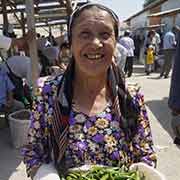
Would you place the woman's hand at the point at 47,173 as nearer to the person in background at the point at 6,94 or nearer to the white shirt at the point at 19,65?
the person in background at the point at 6,94

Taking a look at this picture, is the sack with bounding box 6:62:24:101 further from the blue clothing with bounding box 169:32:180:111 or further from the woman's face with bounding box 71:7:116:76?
the woman's face with bounding box 71:7:116:76

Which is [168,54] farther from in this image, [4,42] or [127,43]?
[4,42]

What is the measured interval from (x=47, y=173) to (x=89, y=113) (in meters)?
0.35

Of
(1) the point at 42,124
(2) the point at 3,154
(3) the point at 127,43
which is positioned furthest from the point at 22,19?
(1) the point at 42,124

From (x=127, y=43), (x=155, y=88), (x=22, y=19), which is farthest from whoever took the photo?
(x=127, y=43)

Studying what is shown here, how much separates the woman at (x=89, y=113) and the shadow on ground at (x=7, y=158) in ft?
10.3

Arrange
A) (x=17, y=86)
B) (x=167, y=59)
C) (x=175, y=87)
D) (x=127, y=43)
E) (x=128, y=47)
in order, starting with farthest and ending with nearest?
1. (x=128, y=47)
2. (x=127, y=43)
3. (x=167, y=59)
4. (x=17, y=86)
5. (x=175, y=87)

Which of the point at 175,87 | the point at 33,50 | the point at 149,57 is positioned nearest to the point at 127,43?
the point at 149,57

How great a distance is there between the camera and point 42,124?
1936 mm

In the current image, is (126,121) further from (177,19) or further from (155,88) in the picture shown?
(177,19)

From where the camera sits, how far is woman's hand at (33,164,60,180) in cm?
180

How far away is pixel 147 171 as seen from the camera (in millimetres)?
1835

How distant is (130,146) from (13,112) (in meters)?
4.81

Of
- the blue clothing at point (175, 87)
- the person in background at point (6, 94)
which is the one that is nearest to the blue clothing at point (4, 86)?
the person in background at point (6, 94)
